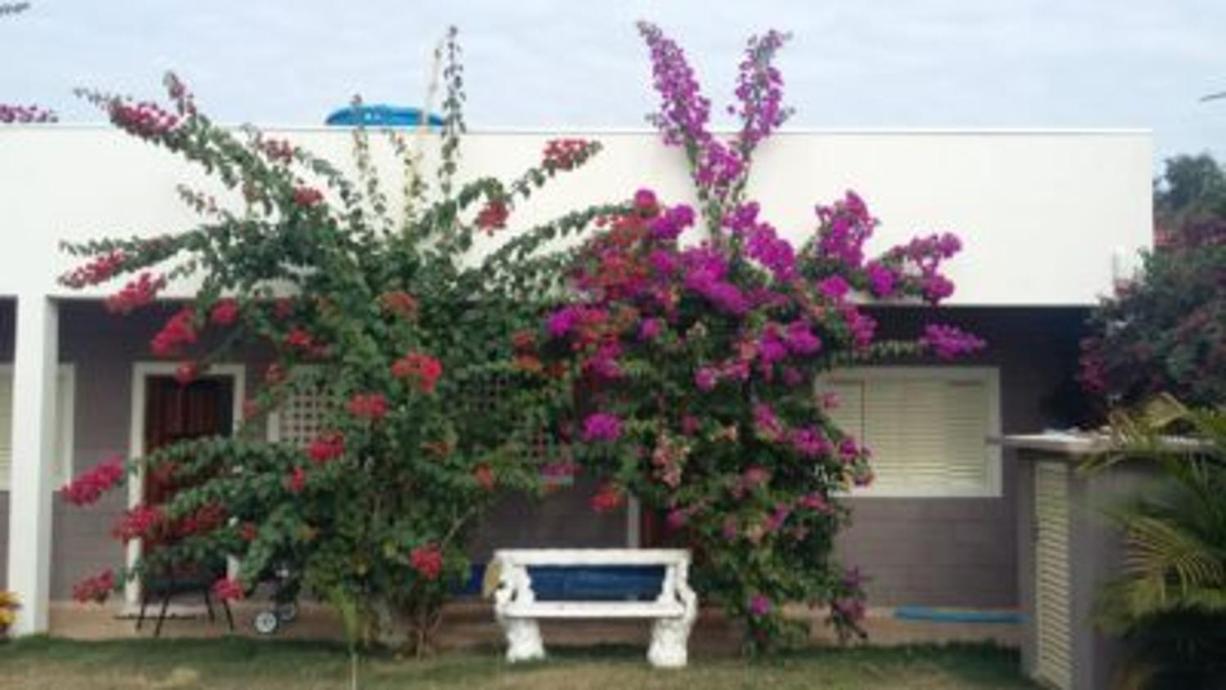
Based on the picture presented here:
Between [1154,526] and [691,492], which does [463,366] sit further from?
[1154,526]

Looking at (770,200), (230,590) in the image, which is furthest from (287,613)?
(770,200)

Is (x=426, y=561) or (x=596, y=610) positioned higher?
(x=426, y=561)

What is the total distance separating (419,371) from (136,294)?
2224mm

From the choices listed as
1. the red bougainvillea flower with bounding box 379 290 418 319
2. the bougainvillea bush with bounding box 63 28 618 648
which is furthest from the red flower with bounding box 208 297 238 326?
the red bougainvillea flower with bounding box 379 290 418 319

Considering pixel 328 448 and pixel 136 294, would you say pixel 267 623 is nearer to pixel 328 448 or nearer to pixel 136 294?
pixel 328 448

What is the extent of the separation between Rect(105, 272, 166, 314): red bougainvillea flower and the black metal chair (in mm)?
2091

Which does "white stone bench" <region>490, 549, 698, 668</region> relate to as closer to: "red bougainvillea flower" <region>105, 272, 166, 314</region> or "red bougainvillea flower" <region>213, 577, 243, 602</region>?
"red bougainvillea flower" <region>213, 577, 243, 602</region>

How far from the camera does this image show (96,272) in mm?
10141

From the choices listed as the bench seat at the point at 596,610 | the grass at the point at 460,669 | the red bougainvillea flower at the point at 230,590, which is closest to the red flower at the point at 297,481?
the red bougainvillea flower at the point at 230,590

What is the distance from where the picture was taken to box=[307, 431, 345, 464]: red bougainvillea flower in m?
9.70

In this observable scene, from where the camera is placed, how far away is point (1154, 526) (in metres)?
7.68

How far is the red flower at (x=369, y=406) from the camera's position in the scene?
31.1 feet

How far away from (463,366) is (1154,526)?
4591 millimetres

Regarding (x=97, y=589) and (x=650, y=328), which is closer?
(x=97, y=589)
